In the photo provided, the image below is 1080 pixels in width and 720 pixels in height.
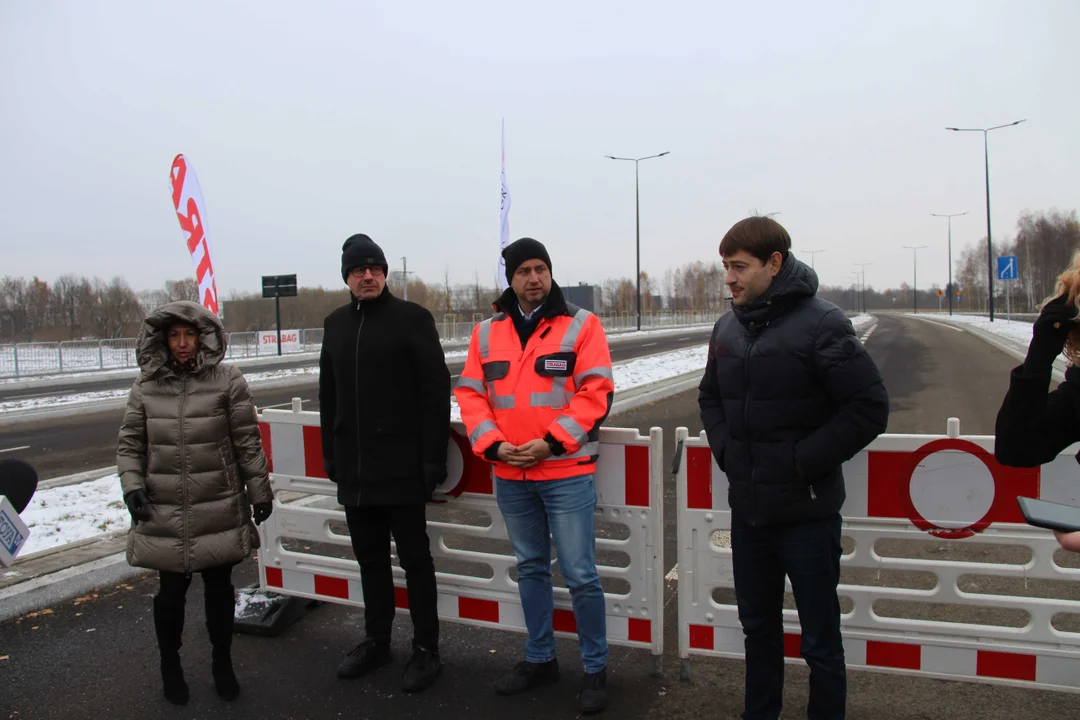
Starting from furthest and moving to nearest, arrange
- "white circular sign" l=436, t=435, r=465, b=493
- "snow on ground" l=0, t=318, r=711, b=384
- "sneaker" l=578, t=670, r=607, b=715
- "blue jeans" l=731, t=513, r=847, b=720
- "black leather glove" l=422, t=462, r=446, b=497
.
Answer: "snow on ground" l=0, t=318, r=711, b=384, "white circular sign" l=436, t=435, r=465, b=493, "black leather glove" l=422, t=462, r=446, b=497, "sneaker" l=578, t=670, r=607, b=715, "blue jeans" l=731, t=513, r=847, b=720

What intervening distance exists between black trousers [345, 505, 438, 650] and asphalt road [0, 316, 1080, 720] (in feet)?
0.82

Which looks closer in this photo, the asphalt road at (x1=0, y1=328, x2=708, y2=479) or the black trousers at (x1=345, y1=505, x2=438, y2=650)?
the black trousers at (x1=345, y1=505, x2=438, y2=650)

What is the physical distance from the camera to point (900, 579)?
460 centimetres

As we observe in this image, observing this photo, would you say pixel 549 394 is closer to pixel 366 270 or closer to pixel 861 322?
pixel 366 270

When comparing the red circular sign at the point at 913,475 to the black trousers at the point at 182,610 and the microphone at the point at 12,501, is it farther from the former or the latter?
the microphone at the point at 12,501

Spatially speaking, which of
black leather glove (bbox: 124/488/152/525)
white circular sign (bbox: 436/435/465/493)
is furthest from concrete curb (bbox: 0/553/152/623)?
white circular sign (bbox: 436/435/465/493)

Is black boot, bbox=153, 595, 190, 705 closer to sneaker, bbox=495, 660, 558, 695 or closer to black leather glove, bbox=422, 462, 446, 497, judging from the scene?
black leather glove, bbox=422, 462, 446, 497

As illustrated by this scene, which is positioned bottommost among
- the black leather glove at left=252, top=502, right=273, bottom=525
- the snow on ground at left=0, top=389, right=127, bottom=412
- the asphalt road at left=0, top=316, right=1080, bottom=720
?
the asphalt road at left=0, top=316, right=1080, bottom=720

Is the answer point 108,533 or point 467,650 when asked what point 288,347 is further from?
point 467,650

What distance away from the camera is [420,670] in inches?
136

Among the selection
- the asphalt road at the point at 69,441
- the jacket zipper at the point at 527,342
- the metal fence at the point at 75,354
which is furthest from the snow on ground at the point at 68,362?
the jacket zipper at the point at 527,342

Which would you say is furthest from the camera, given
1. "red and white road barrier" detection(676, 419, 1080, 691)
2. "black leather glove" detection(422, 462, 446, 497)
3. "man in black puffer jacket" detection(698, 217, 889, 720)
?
"black leather glove" detection(422, 462, 446, 497)

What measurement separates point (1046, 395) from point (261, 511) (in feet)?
10.7

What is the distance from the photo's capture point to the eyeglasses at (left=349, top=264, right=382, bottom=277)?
356cm
